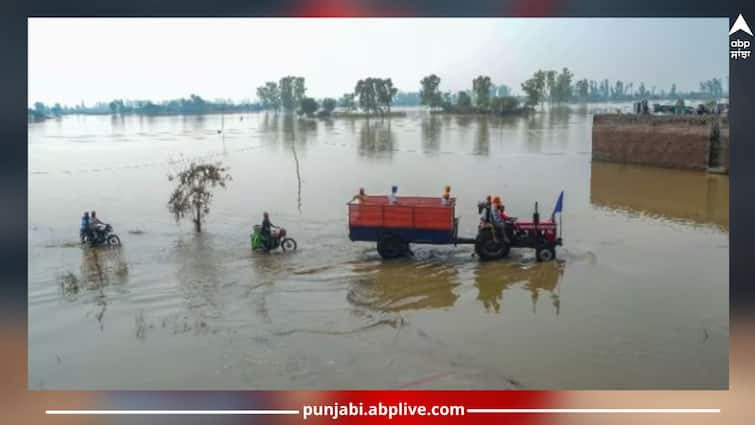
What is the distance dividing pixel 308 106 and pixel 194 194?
204 cm

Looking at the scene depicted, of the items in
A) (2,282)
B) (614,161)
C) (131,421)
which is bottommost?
(131,421)

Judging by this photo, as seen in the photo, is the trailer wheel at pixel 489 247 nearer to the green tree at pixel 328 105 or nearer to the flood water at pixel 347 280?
the flood water at pixel 347 280

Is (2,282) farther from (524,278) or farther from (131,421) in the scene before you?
(524,278)

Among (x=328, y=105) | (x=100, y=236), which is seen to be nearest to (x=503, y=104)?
(x=328, y=105)

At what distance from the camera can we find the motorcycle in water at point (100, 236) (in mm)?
7824

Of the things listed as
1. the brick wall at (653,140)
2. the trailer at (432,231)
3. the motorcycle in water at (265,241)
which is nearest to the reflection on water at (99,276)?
the motorcycle in water at (265,241)

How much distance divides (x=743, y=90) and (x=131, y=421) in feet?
14.7

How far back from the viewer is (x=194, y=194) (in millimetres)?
9391

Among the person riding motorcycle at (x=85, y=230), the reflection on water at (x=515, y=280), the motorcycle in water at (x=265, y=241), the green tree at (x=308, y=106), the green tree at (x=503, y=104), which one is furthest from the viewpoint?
the green tree at (x=503, y=104)

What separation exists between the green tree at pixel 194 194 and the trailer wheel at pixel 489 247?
12.6ft

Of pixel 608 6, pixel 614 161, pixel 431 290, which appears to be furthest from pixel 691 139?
pixel 608 6

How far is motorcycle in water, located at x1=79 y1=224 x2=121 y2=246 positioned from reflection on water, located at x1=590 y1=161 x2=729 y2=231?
6973 mm

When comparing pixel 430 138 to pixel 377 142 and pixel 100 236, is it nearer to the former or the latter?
pixel 377 142

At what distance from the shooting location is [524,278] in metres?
7.00
